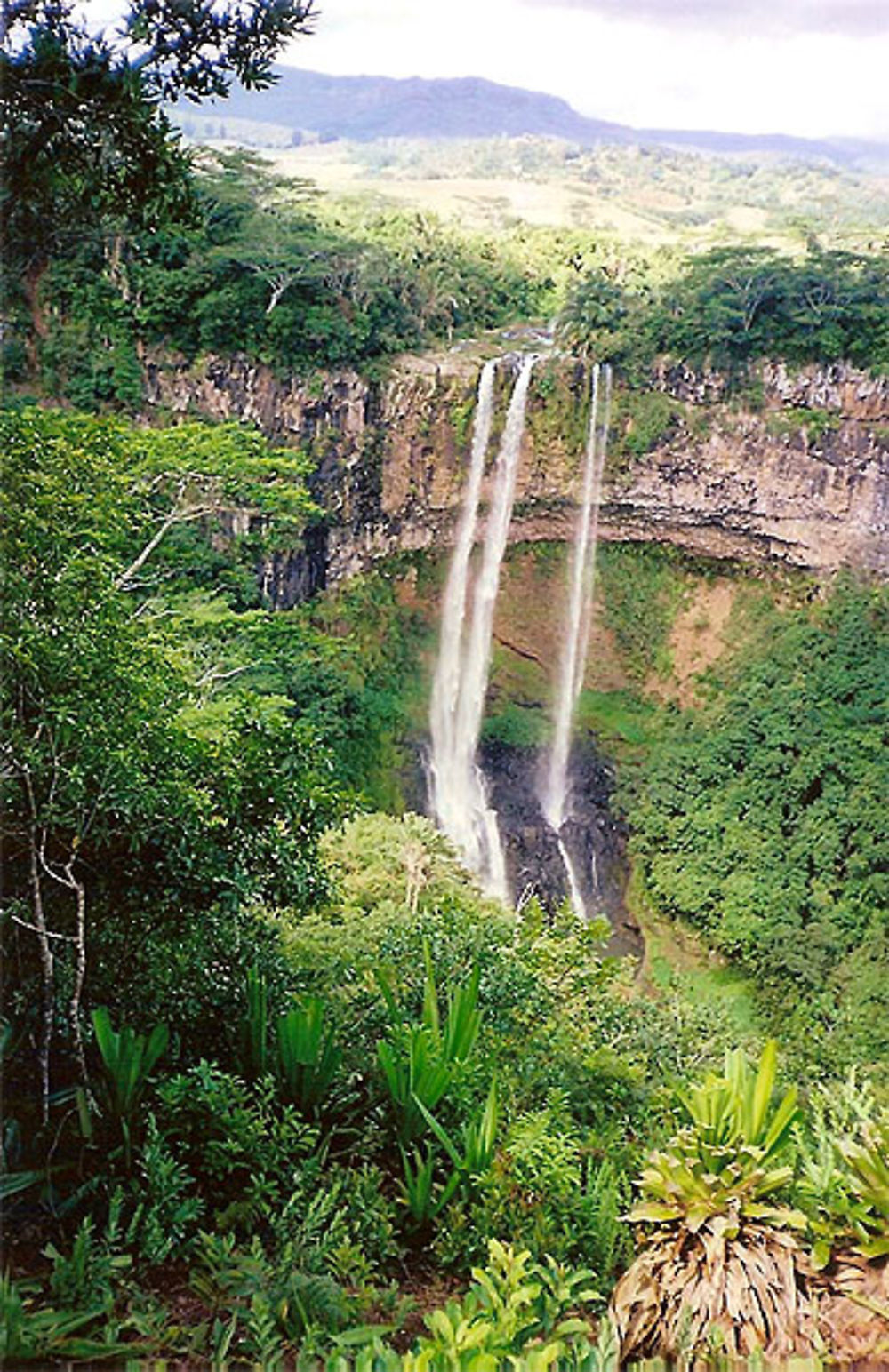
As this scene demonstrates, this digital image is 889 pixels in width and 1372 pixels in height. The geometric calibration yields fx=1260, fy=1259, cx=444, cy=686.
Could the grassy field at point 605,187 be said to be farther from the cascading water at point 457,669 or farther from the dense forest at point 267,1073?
the dense forest at point 267,1073

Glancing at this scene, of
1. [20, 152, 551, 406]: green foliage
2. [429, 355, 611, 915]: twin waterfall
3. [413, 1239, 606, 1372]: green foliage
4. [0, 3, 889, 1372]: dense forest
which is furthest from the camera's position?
[429, 355, 611, 915]: twin waterfall

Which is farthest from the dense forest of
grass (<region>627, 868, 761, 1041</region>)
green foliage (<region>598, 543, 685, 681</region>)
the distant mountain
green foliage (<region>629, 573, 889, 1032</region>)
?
the distant mountain

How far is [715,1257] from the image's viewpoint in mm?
1742

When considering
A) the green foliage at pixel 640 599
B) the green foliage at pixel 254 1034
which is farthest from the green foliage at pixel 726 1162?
the green foliage at pixel 640 599

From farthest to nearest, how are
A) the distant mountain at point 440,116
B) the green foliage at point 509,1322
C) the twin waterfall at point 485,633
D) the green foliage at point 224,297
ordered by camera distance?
the distant mountain at point 440,116, the twin waterfall at point 485,633, the green foliage at point 224,297, the green foliage at point 509,1322

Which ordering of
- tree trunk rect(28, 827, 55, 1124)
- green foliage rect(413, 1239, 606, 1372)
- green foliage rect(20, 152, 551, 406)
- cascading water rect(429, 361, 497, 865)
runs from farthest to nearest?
cascading water rect(429, 361, 497, 865) → green foliage rect(20, 152, 551, 406) → tree trunk rect(28, 827, 55, 1124) → green foliage rect(413, 1239, 606, 1372)

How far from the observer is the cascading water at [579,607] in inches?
427

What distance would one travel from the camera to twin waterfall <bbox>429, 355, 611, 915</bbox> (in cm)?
1057

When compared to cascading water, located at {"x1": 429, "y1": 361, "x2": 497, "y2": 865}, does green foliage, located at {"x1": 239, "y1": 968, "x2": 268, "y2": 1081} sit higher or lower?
higher

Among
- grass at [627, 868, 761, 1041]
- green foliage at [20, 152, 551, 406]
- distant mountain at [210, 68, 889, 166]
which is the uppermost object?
distant mountain at [210, 68, 889, 166]

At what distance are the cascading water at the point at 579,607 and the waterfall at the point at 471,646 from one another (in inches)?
24.2

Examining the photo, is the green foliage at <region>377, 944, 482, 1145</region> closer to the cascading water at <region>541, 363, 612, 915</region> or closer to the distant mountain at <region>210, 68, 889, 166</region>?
the cascading water at <region>541, 363, 612, 915</region>

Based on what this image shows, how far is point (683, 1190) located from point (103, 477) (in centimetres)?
219

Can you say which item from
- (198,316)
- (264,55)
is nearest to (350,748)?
(198,316)
